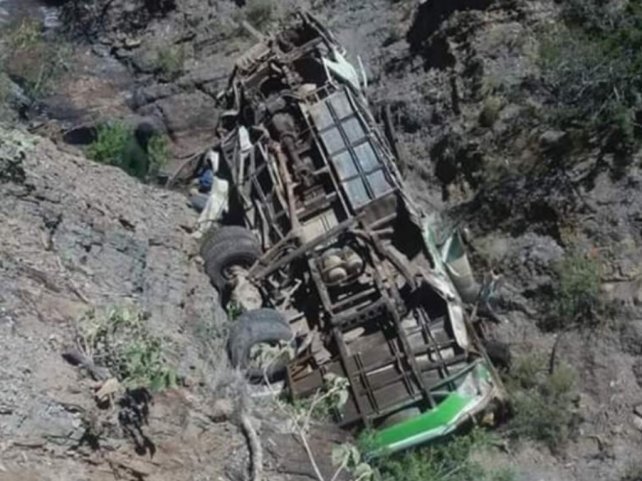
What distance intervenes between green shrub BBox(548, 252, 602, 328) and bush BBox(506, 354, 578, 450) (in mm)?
756

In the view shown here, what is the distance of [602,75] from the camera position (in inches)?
626

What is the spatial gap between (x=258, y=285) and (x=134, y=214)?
6.22 feet

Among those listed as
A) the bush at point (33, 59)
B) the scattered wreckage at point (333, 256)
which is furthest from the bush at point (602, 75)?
the bush at point (33, 59)

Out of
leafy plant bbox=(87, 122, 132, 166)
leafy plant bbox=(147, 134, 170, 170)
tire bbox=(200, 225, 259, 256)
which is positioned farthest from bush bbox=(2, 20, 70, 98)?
tire bbox=(200, 225, 259, 256)

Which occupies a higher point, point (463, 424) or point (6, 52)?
point (6, 52)

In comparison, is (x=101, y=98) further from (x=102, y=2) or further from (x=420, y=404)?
(x=420, y=404)

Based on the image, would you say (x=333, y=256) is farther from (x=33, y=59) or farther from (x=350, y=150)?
(x=33, y=59)

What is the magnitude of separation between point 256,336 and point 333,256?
4.40 feet

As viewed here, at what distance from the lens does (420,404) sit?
12508 millimetres

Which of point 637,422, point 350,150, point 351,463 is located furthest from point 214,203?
point 637,422

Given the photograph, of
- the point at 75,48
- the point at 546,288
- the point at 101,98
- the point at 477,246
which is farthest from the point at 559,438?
the point at 75,48

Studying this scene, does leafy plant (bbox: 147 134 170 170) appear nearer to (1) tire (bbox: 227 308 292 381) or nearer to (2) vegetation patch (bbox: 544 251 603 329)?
(1) tire (bbox: 227 308 292 381)

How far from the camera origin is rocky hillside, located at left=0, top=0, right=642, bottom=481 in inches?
450

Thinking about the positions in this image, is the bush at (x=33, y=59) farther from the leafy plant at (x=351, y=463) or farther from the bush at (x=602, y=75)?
the leafy plant at (x=351, y=463)
